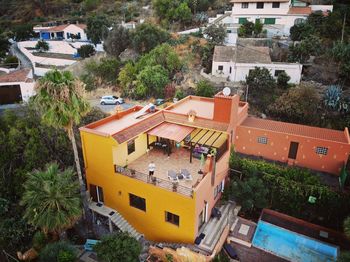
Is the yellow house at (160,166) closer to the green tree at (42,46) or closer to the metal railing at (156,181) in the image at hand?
the metal railing at (156,181)

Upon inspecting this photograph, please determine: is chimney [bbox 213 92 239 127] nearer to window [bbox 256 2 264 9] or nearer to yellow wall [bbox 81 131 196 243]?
yellow wall [bbox 81 131 196 243]

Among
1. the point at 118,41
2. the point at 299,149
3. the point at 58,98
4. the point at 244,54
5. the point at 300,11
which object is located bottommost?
the point at 299,149

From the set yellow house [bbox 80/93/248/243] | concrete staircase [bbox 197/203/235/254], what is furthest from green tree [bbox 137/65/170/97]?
concrete staircase [bbox 197/203/235/254]

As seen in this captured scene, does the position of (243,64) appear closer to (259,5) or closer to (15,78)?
(259,5)

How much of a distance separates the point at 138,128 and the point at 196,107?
30.8ft

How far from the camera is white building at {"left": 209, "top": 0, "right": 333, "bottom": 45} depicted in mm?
55531

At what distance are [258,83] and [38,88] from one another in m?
30.1

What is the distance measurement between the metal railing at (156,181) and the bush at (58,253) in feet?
22.1

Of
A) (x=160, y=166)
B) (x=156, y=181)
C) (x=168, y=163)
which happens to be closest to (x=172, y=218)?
(x=156, y=181)

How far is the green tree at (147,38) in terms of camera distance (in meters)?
55.3

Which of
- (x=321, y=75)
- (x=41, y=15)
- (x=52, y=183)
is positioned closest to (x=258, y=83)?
(x=321, y=75)

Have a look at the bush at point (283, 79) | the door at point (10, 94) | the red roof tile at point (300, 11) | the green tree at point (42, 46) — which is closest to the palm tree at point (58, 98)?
the door at point (10, 94)

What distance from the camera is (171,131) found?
25.1m

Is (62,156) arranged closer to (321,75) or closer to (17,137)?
(17,137)
